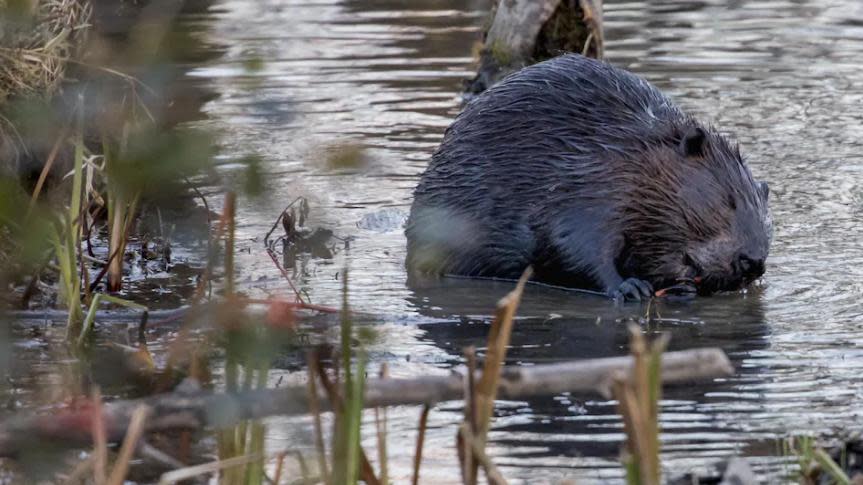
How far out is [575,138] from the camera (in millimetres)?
4812

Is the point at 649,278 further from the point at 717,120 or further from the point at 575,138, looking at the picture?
the point at 717,120

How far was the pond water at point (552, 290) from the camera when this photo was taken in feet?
→ 10.1

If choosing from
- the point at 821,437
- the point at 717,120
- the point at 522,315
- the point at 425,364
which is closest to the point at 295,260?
the point at 522,315

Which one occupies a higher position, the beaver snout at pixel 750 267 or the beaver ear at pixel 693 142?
the beaver ear at pixel 693 142

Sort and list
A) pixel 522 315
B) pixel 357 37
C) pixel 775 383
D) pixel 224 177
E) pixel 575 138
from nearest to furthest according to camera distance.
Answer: pixel 224 177 < pixel 775 383 < pixel 522 315 < pixel 575 138 < pixel 357 37

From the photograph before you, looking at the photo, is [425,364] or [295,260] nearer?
[425,364]

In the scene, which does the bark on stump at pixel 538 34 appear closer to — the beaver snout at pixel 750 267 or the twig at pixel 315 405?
the beaver snout at pixel 750 267

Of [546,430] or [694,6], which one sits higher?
[694,6]

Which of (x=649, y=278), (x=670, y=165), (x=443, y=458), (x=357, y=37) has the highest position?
(x=357, y=37)

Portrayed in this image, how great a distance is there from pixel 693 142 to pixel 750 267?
447 millimetres

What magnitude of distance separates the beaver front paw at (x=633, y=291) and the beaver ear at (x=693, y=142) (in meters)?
0.44

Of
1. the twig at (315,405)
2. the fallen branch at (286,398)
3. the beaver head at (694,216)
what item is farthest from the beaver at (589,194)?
the fallen branch at (286,398)

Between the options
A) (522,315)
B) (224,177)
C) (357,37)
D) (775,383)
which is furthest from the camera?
(357,37)

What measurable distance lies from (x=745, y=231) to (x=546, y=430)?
151 centimetres
